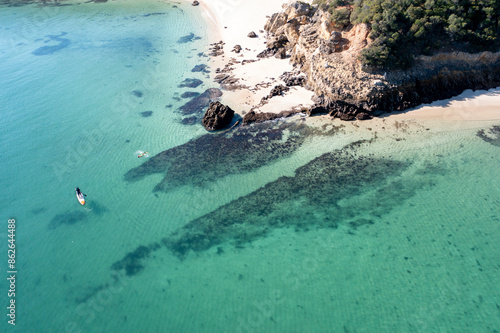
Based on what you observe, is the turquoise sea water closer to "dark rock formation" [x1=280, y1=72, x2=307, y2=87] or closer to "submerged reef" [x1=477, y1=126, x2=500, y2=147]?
"submerged reef" [x1=477, y1=126, x2=500, y2=147]

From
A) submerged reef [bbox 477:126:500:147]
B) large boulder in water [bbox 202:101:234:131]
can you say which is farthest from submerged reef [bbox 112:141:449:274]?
large boulder in water [bbox 202:101:234:131]

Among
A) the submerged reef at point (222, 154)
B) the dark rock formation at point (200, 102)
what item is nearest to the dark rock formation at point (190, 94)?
the dark rock formation at point (200, 102)

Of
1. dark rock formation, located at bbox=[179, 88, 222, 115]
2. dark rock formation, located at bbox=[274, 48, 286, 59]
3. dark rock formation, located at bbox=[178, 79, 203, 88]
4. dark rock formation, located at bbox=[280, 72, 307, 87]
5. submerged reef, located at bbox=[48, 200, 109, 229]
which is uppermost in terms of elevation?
dark rock formation, located at bbox=[274, 48, 286, 59]

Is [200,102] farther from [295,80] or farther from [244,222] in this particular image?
[244,222]

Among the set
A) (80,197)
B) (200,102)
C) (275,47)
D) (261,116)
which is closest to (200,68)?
(200,102)

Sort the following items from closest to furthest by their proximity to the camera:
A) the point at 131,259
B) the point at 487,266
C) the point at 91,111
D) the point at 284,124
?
the point at 487,266, the point at 131,259, the point at 284,124, the point at 91,111

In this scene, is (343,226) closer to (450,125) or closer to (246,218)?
(246,218)

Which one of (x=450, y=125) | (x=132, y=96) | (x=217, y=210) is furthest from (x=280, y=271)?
(x=132, y=96)
